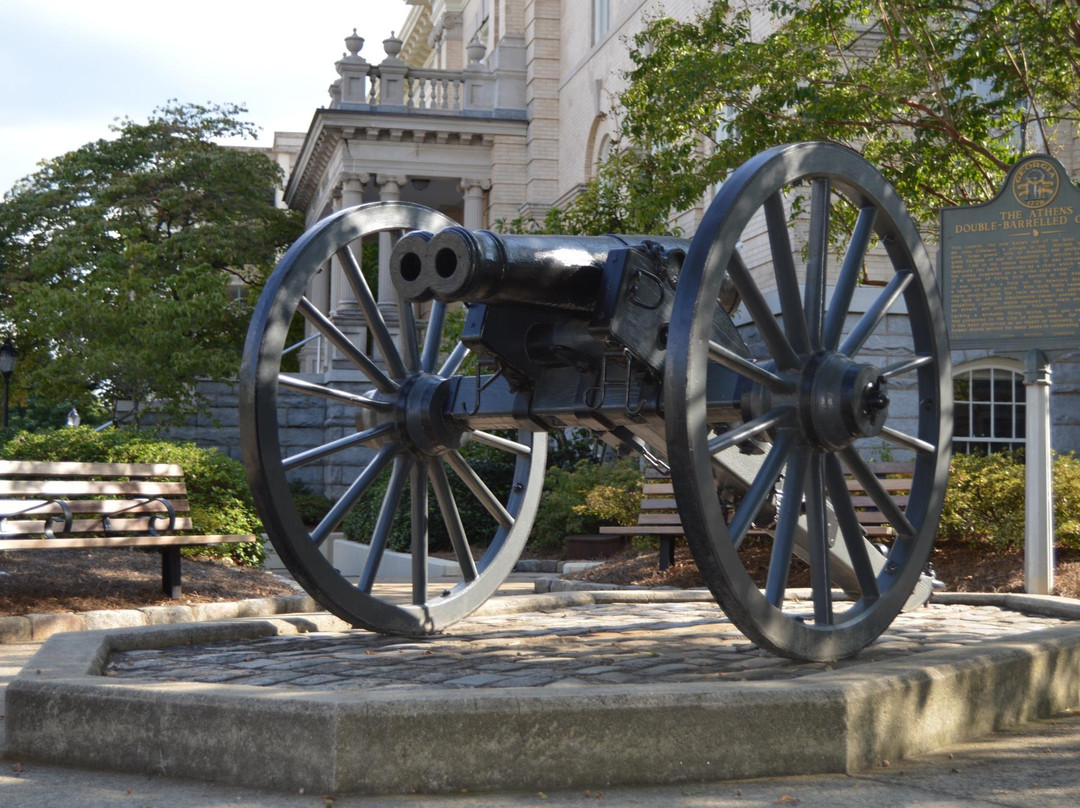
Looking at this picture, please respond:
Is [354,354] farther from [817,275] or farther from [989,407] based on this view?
[989,407]

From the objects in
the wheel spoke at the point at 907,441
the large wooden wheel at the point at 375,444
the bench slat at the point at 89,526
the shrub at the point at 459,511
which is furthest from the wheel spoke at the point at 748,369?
the shrub at the point at 459,511

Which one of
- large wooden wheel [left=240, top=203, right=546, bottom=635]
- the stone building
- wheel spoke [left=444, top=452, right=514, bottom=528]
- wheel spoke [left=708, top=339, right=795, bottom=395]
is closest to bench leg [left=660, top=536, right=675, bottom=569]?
large wooden wheel [left=240, top=203, right=546, bottom=635]

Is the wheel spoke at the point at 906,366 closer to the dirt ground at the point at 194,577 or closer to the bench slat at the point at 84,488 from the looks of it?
the dirt ground at the point at 194,577

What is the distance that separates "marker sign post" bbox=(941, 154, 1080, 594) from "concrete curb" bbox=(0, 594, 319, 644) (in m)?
4.60

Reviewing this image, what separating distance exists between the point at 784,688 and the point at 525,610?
314cm

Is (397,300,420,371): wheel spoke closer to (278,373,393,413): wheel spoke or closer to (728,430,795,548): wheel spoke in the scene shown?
(278,373,393,413): wheel spoke

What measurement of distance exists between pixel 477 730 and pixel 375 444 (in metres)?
2.43

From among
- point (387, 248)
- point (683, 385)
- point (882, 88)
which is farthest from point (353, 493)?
point (387, 248)

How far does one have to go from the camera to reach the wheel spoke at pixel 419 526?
589 centimetres

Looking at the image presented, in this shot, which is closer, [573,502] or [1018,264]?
A: [1018,264]

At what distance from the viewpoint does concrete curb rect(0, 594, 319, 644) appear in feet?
23.6

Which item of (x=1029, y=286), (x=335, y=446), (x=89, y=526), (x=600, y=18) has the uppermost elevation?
(x=600, y=18)

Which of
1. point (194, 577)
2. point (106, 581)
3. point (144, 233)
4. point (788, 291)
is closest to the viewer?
point (788, 291)

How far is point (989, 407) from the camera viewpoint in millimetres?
17406
